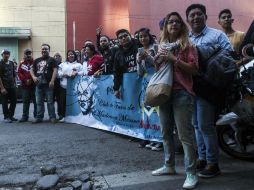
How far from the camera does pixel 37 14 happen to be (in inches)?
1080

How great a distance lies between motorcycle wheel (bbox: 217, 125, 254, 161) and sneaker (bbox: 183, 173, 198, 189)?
133 centimetres

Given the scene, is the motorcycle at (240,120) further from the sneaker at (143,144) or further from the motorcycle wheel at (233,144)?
the sneaker at (143,144)

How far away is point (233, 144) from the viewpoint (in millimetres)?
5957

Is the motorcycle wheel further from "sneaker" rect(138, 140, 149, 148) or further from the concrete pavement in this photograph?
"sneaker" rect(138, 140, 149, 148)

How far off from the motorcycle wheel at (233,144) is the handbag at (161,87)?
5.64 feet

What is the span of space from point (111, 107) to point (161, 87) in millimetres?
3782

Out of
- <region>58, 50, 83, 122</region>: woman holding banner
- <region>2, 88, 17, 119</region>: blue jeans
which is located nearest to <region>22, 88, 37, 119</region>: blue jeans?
<region>2, 88, 17, 119</region>: blue jeans

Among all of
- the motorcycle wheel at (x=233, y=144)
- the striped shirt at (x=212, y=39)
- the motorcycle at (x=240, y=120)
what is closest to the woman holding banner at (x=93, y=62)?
the motorcycle wheel at (x=233, y=144)

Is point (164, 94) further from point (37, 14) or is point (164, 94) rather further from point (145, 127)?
point (37, 14)

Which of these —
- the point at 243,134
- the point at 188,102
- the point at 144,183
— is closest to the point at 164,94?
the point at 188,102

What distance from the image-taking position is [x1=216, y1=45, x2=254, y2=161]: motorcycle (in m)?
5.18

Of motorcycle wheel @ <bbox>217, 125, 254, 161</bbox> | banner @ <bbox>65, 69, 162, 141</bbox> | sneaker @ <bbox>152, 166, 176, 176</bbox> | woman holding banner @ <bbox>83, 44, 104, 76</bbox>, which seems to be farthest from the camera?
woman holding banner @ <bbox>83, 44, 104, 76</bbox>

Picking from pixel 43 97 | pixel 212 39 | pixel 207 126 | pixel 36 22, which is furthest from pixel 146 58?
pixel 36 22

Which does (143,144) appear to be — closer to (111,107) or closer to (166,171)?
(111,107)
